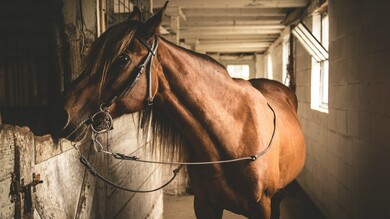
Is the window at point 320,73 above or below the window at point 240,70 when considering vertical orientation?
below

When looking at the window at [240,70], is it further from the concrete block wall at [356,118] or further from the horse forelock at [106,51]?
the horse forelock at [106,51]

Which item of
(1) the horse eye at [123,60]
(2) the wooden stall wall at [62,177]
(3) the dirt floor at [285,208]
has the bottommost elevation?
(3) the dirt floor at [285,208]

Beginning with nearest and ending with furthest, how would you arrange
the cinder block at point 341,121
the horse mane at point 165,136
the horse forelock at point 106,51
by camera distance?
the horse forelock at point 106,51, the horse mane at point 165,136, the cinder block at point 341,121

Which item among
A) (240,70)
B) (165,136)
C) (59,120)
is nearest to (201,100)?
(165,136)

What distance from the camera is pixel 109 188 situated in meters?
2.17

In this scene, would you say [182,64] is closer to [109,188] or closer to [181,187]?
[109,188]

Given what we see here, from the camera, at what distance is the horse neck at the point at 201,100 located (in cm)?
175

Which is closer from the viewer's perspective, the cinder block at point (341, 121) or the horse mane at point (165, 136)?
the horse mane at point (165, 136)

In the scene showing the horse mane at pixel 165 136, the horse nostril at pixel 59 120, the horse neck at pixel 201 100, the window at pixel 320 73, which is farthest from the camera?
the window at pixel 320 73

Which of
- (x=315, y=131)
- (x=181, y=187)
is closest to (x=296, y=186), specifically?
(x=315, y=131)

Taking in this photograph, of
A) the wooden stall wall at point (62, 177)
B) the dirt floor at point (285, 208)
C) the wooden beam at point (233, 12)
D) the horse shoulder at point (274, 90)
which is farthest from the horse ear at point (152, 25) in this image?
the wooden beam at point (233, 12)

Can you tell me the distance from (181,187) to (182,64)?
384cm

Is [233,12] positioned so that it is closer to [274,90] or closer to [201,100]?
[274,90]

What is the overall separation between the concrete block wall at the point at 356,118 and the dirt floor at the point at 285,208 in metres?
0.23
